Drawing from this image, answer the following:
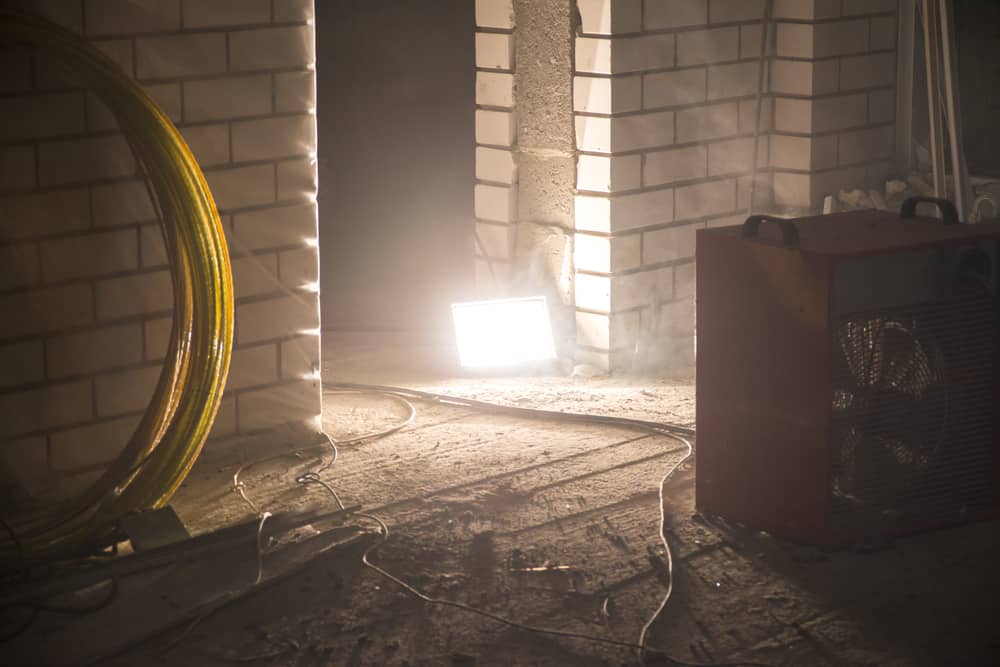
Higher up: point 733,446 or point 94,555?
point 733,446

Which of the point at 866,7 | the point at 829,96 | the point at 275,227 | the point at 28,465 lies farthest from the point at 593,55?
the point at 28,465

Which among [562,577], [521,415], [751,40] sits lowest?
[562,577]

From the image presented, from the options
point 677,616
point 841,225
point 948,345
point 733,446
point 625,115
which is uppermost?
point 625,115

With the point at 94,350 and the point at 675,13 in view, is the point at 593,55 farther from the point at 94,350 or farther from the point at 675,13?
the point at 94,350

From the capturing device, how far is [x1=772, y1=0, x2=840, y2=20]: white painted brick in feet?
16.9

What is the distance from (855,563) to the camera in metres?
3.24

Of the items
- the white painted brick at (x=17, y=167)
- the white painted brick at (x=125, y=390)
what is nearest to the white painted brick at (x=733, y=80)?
the white painted brick at (x=125, y=390)

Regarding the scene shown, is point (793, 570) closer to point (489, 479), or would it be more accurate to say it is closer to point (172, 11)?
point (489, 479)

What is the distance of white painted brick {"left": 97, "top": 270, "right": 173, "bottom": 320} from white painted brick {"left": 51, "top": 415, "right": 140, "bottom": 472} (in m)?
0.28

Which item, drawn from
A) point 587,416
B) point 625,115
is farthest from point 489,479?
point 625,115

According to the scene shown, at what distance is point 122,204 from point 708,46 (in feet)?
7.61

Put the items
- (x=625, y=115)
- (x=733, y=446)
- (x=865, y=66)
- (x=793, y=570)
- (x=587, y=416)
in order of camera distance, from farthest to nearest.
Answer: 1. (x=865, y=66)
2. (x=625, y=115)
3. (x=587, y=416)
4. (x=733, y=446)
5. (x=793, y=570)

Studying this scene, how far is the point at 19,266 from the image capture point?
136 inches

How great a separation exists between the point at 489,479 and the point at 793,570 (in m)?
0.95
